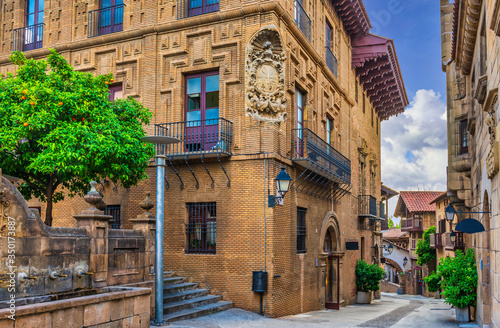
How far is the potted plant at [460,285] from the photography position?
1621 centimetres

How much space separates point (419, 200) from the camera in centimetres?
5044

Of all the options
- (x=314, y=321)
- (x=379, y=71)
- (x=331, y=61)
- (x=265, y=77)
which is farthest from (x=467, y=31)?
(x=379, y=71)

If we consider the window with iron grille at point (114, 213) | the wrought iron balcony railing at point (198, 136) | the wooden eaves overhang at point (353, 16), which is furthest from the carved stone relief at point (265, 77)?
the wooden eaves overhang at point (353, 16)

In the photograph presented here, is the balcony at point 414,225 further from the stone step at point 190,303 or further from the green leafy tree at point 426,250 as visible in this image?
the stone step at point 190,303

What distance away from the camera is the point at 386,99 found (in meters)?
33.9

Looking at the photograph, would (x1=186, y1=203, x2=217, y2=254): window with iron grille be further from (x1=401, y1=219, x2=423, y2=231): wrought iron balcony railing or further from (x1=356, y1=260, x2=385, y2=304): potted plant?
(x1=401, y1=219, x2=423, y2=231): wrought iron balcony railing

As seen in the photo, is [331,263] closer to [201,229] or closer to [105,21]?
[201,229]

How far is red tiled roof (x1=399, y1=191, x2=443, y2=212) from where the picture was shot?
48.8 m

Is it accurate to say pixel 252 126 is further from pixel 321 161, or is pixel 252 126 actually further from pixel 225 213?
pixel 321 161

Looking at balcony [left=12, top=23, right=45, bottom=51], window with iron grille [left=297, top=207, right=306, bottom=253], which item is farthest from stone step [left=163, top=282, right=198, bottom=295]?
balcony [left=12, top=23, right=45, bottom=51]

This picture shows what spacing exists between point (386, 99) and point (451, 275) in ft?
62.7

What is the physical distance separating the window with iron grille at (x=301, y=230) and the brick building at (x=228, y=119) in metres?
0.07

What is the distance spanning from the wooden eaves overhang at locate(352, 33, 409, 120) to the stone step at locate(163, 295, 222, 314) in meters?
16.6

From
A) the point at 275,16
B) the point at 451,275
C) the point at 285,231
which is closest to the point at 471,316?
the point at 451,275
